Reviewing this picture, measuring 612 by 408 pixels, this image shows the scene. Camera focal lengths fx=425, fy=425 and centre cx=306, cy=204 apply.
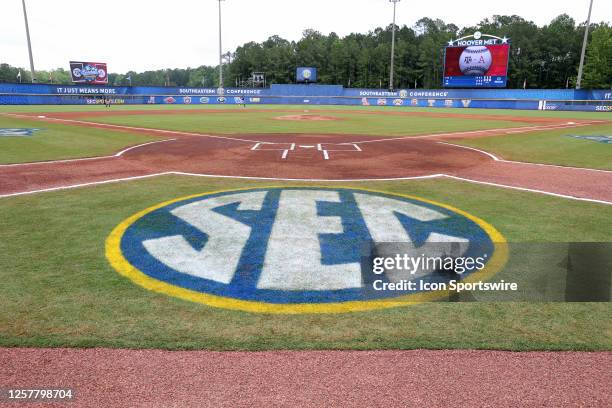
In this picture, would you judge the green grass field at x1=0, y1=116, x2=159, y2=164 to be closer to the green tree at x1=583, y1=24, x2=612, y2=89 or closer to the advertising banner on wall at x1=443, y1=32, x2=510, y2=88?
the advertising banner on wall at x1=443, y1=32, x2=510, y2=88

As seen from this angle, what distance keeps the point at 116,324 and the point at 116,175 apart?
8.32 metres

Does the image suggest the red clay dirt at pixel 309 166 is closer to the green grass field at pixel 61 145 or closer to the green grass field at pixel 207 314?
the green grass field at pixel 61 145

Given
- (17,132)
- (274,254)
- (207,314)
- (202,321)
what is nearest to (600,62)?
(17,132)

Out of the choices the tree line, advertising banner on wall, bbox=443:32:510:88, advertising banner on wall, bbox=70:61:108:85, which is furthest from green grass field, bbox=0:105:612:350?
the tree line

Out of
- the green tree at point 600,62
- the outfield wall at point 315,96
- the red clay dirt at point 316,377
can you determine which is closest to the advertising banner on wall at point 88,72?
the outfield wall at point 315,96

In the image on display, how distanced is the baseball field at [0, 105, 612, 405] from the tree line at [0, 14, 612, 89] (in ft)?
289

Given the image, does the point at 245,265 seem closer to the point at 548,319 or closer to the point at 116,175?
the point at 548,319

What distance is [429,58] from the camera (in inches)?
4186

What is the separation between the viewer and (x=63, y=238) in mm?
6613

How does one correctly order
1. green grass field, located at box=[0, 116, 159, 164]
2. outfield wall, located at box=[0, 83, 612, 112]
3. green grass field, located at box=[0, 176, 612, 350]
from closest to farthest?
green grass field, located at box=[0, 176, 612, 350] < green grass field, located at box=[0, 116, 159, 164] < outfield wall, located at box=[0, 83, 612, 112]

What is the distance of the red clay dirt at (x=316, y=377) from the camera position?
3.28m

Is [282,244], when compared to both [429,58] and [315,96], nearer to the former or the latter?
[315,96]

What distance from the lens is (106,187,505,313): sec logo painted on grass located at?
4.91 metres

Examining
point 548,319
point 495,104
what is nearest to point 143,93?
point 495,104
